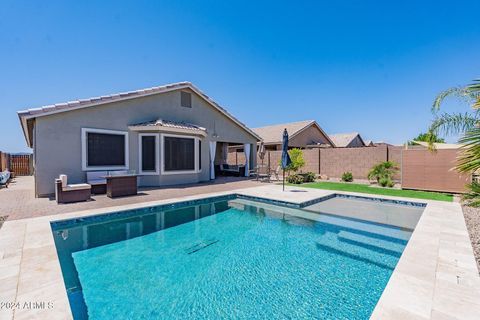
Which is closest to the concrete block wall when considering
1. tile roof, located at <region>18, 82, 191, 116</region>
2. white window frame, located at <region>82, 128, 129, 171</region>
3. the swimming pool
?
the swimming pool

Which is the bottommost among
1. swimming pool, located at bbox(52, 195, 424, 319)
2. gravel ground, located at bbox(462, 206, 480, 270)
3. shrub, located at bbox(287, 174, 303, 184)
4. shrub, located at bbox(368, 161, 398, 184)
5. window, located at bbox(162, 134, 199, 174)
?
swimming pool, located at bbox(52, 195, 424, 319)

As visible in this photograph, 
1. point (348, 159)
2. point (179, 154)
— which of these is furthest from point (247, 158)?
point (348, 159)

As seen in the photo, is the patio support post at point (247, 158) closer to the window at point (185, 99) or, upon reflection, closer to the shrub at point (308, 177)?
the shrub at point (308, 177)

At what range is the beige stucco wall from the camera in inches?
412

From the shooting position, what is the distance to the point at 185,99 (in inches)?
619

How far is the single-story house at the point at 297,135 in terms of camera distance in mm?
27438

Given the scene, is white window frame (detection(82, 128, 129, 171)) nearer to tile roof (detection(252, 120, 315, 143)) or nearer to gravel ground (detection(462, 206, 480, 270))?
gravel ground (detection(462, 206, 480, 270))

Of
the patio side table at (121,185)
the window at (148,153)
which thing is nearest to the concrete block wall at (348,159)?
the window at (148,153)

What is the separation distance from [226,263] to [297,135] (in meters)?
24.6

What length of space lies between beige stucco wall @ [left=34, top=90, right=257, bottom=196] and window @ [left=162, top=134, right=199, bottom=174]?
1.54 ft

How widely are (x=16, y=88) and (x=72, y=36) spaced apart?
270 inches

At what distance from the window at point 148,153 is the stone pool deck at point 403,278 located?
24.3 ft

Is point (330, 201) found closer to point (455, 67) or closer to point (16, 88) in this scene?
point (455, 67)

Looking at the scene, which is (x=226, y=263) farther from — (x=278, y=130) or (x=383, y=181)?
(x=278, y=130)
